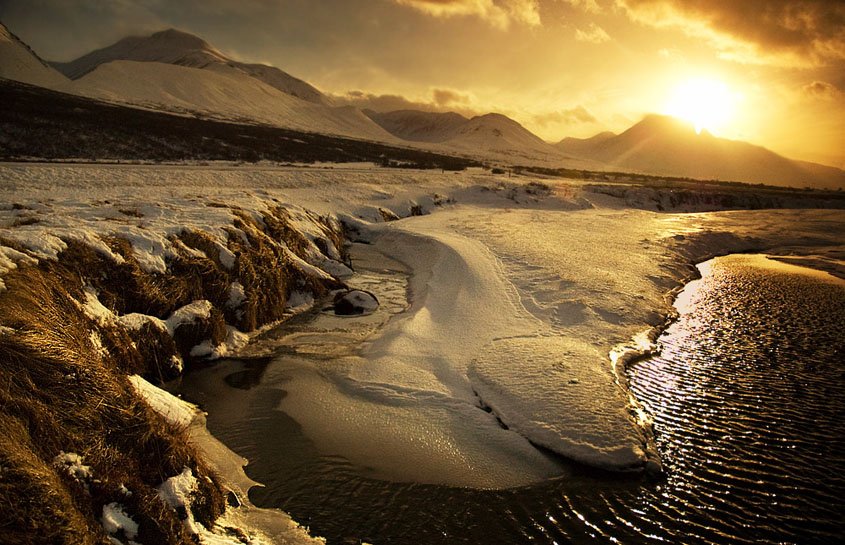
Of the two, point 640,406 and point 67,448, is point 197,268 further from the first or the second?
point 640,406

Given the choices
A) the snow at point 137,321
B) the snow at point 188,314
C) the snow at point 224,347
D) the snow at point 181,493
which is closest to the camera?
the snow at point 181,493

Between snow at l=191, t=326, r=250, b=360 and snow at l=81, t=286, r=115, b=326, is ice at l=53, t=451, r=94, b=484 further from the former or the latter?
snow at l=191, t=326, r=250, b=360

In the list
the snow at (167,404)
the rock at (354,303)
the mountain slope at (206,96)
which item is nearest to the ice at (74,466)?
the snow at (167,404)

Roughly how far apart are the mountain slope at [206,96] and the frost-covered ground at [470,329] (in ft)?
316

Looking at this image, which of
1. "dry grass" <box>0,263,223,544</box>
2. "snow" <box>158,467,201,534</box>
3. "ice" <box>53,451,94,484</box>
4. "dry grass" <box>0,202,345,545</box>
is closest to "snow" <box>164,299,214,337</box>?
"dry grass" <box>0,202,345,545</box>

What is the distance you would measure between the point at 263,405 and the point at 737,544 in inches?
298

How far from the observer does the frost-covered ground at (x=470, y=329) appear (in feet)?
22.6

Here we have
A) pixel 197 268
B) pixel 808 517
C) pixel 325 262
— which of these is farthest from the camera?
pixel 325 262

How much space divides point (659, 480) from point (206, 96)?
143541 mm

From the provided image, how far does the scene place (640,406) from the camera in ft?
26.8

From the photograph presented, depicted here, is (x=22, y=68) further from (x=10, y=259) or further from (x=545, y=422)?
(x=545, y=422)

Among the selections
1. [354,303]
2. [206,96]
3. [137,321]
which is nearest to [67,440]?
[137,321]

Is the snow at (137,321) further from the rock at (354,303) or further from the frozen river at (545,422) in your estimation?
the rock at (354,303)

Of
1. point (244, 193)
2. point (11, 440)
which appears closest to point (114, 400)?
point (11, 440)
